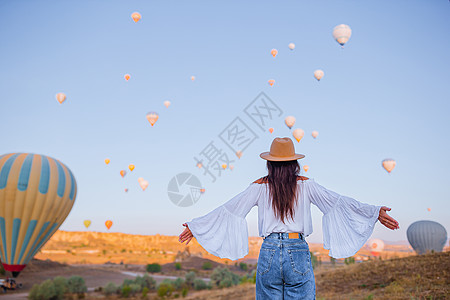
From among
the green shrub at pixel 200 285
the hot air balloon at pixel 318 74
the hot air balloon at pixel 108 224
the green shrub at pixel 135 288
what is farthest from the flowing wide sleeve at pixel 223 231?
the hot air balloon at pixel 108 224

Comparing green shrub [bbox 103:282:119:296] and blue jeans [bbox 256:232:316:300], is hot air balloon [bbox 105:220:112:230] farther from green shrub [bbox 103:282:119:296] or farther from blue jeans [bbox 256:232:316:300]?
blue jeans [bbox 256:232:316:300]

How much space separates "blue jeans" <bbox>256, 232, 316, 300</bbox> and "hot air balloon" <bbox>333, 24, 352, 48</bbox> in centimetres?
1961

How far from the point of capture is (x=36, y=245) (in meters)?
22.9

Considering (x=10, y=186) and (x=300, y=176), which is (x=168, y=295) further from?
(x=300, y=176)

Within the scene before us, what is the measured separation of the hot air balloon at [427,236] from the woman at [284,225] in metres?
33.5

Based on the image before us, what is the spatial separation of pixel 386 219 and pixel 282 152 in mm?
1291

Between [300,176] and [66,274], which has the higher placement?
[300,176]

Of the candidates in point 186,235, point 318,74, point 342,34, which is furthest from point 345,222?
point 318,74

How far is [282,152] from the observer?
4254 mm

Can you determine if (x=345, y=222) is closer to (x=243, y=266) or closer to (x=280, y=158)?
(x=280, y=158)

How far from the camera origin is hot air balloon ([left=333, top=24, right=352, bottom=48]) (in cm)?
2155

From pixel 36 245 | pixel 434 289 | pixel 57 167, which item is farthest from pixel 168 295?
pixel 434 289

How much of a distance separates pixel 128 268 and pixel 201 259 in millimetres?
9579

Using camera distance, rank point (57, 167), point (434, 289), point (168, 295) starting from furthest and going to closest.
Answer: point (168, 295)
point (57, 167)
point (434, 289)
